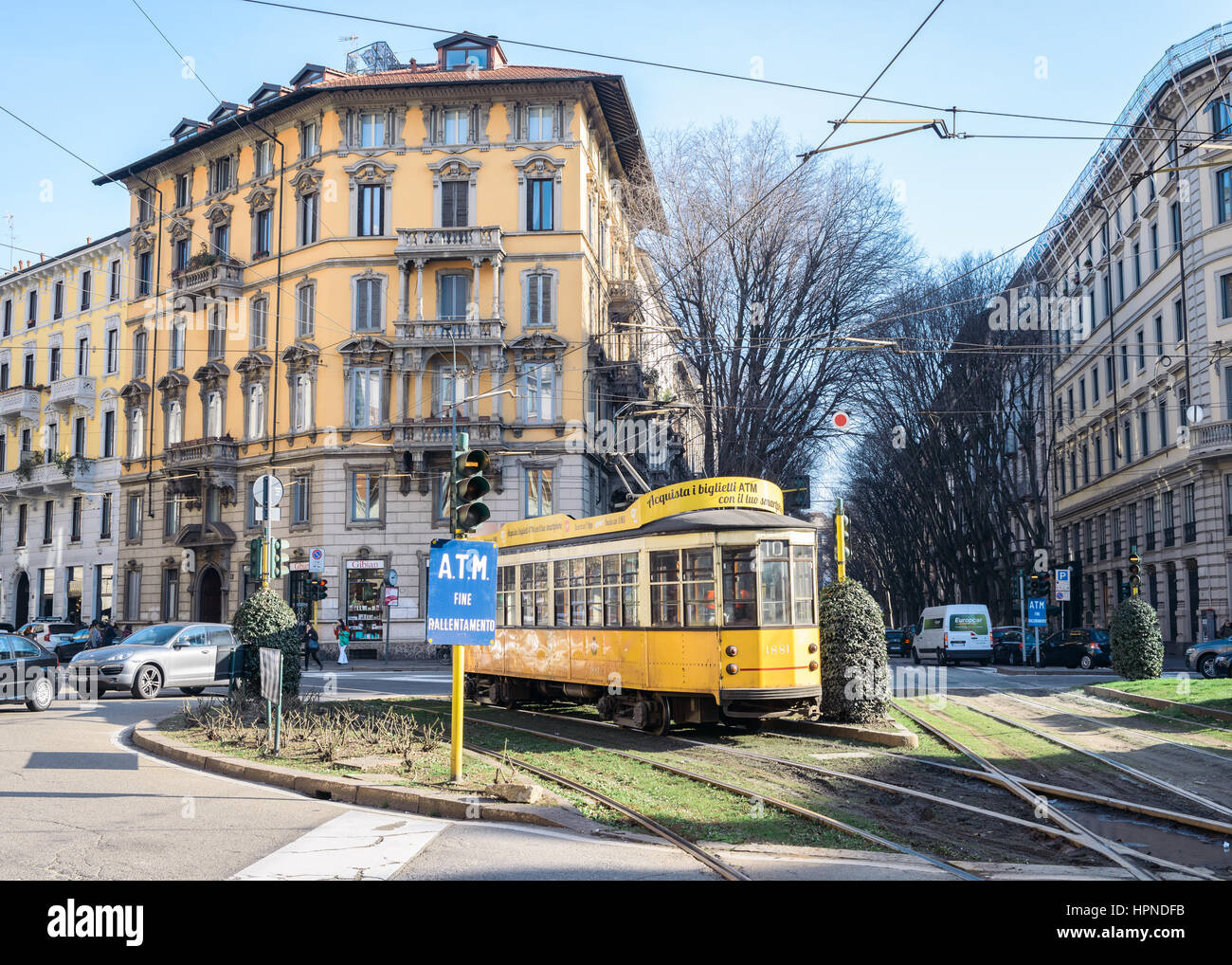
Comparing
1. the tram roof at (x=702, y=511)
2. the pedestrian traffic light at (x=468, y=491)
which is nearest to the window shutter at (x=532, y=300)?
the tram roof at (x=702, y=511)

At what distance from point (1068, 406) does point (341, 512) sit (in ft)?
126

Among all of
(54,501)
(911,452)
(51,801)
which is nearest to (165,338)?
(54,501)

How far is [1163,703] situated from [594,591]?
1008 cm

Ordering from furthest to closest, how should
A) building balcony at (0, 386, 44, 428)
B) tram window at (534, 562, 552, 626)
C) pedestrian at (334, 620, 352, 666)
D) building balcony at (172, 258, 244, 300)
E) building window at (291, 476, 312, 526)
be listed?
building balcony at (0, 386, 44, 428)
building balcony at (172, 258, 244, 300)
building window at (291, 476, 312, 526)
pedestrian at (334, 620, 352, 666)
tram window at (534, 562, 552, 626)

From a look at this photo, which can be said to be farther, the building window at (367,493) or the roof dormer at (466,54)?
the roof dormer at (466,54)

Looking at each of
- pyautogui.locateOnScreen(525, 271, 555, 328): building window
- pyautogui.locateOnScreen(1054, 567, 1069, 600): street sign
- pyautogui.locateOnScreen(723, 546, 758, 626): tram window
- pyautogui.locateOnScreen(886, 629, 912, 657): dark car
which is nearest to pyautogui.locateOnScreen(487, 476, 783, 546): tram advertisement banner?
pyautogui.locateOnScreen(723, 546, 758, 626): tram window

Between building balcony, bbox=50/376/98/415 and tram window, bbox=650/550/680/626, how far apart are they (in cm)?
4234

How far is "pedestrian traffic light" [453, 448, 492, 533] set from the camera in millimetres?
10070

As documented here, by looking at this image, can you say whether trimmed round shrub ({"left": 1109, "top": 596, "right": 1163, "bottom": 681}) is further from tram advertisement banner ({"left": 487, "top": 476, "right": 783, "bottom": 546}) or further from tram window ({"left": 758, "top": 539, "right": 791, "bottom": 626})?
tram window ({"left": 758, "top": 539, "right": 791, "bottom": 626})

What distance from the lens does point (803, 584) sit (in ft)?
47.0

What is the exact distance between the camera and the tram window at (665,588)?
14.4 m

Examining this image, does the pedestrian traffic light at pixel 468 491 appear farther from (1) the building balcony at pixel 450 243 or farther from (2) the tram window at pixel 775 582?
(1) the building balcony at pixel 450 243

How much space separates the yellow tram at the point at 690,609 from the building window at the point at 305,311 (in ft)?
84.1
